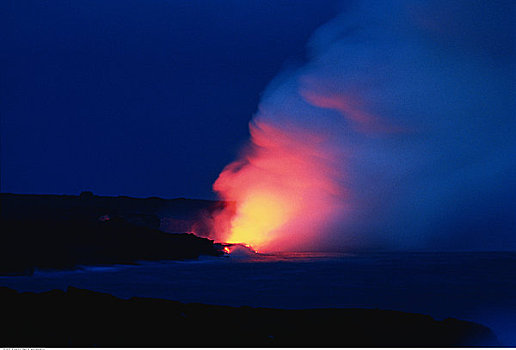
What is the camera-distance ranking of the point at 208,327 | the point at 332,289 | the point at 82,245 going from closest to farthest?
1. the point at 208,327
2. the point at 332,289
3. the point at 82,245

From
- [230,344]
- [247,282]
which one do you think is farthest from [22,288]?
[230,344]

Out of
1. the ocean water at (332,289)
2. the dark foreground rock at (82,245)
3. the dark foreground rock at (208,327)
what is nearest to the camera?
the dark foreground rock at (208,327)

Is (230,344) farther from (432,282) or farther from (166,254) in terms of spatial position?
(166,254)

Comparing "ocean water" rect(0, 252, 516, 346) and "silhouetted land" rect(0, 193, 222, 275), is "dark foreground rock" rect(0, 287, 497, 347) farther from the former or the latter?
"silhouetted land" rect(0, 193, 222, 275)

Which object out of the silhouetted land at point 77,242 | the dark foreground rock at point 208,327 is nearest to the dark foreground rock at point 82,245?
the silhouetted land at point 77,242

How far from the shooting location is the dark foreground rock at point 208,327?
8.41 m

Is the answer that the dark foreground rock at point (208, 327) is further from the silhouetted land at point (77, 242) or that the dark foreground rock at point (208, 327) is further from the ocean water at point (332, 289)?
the silhouetted land at point (77, 242)

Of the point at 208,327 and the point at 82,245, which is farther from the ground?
the point at 82,245

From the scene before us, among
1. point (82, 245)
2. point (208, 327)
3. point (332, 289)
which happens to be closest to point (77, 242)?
point (82, 245)

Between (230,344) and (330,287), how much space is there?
13.5 meters

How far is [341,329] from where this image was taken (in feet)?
30.5

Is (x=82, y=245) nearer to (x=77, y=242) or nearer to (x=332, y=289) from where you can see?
(x=77, y=242)

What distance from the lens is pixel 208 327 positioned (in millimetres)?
9008

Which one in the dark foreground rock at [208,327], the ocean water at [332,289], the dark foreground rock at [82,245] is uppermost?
the dark foreground rock at [82,245]
